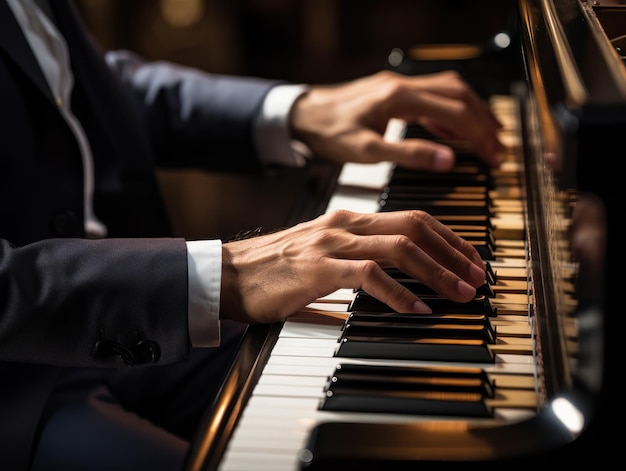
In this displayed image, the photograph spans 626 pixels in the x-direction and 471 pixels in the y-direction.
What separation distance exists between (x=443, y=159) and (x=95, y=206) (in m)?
0.67

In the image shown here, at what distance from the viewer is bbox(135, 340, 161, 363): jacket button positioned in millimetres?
1123

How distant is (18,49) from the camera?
1.45 meters

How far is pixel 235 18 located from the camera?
387cm

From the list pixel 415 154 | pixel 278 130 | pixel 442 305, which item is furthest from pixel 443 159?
pixel 442 305

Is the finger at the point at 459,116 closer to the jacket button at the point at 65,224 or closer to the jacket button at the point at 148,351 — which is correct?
the jacket button at the point at 65,224

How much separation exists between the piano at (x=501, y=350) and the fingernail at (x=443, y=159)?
7.6 inches

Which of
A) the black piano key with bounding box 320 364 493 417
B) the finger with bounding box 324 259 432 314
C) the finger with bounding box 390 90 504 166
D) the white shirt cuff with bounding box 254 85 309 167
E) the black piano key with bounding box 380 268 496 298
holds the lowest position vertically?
the black piano key with bounding box 320 364 493 417

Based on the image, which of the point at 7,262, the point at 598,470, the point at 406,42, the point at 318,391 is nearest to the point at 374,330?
the point at 318,391

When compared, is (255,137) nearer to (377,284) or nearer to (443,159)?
(443,159)

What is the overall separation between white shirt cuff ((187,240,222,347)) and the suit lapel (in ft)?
1.65

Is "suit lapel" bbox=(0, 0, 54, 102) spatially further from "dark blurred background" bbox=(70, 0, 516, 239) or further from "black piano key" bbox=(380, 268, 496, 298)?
"dark blurred background" bbox=(70, 0, 516, 239)

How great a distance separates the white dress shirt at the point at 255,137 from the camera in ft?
3.66

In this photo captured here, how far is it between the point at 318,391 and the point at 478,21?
3.09 m

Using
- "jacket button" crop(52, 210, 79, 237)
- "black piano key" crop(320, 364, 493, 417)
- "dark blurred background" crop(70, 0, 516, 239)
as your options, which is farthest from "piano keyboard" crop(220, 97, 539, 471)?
"dark blurred background" crop(70, 0, 516, 239)
